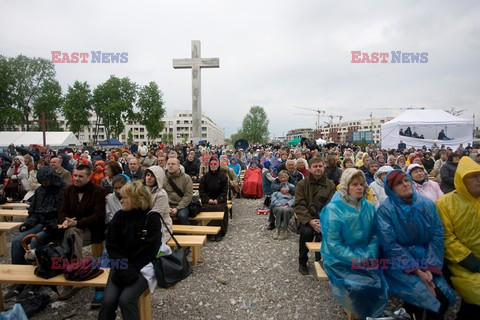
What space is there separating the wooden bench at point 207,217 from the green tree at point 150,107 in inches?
1773

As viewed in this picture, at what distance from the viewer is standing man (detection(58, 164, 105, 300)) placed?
3727mm

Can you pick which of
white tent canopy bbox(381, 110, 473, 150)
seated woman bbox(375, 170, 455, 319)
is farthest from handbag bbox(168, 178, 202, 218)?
white tent canopy bbox(381, 110, 473, 150)

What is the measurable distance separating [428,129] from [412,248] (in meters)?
20.1

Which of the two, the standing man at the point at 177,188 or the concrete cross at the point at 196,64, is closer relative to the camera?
the standing man at the point at 177,188

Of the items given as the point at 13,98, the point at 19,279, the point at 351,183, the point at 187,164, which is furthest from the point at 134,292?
the point at 13,98

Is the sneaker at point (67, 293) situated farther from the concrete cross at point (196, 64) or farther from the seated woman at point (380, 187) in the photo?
the concrete cross at point (196, 64)

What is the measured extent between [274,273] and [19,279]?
3151 mm

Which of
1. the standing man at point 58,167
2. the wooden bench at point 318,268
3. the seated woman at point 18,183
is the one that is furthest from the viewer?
the seated woman at point 18,183

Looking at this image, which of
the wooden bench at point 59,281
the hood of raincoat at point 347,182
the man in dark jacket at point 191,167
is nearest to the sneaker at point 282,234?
the hood of raincoat at point 347,182

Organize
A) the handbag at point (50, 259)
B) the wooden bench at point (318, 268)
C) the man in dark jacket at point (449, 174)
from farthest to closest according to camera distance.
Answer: the man in dark jacket at point (449, 174) → the wooden bench at point (318, 268) → the handbag at point (50, 259)

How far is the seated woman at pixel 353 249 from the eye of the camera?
2.50m

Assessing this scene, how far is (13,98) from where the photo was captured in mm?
41219

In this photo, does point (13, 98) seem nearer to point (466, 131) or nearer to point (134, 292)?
point (134, 292)

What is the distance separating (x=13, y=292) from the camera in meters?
3.41
